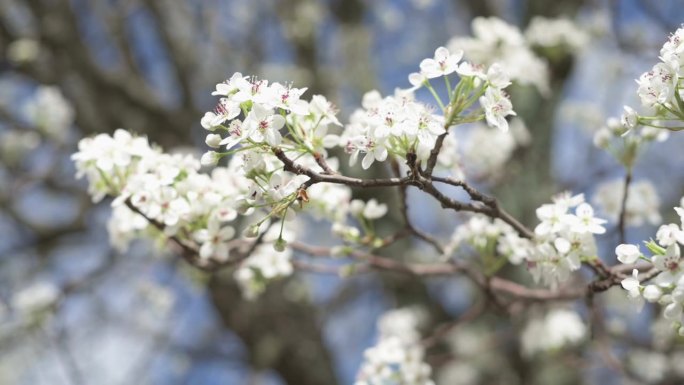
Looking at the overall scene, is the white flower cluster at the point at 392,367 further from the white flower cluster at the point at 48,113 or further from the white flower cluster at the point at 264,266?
the white flower cluster at the point at 48,113

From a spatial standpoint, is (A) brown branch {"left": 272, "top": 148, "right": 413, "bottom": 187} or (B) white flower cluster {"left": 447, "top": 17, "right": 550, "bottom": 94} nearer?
(A) brown branch {"left": 272, "top": 148, "right": 413, "bottom": 187}

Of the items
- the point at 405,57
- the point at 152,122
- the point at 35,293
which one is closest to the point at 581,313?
the point at 35,293

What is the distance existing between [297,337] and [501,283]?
285 cm

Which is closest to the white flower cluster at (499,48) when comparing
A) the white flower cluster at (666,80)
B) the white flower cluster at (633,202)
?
the white flower cluster at (633,202)

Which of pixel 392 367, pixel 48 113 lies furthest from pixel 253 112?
pixel 48 113

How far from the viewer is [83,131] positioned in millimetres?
4891

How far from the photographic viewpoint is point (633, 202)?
7.48 ft

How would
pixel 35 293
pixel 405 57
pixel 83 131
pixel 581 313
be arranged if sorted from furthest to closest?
1. pixel 405 57
2. pixel 83 131
3. pixel 581 313
4. pixel 35 293

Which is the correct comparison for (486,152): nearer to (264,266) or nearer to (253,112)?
(264,266)

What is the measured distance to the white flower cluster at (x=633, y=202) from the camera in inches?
89.4

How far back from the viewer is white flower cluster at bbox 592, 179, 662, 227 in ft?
7.45

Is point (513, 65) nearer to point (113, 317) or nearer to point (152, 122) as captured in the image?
point (152, 122)

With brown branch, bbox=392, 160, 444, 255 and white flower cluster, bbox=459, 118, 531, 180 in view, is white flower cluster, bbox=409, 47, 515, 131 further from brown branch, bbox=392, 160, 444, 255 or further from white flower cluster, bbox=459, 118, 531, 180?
white flower cluster, bbox=459, 118, 531, 180

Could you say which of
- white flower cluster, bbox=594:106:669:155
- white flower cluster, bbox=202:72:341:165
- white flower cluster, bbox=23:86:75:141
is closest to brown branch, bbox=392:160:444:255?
white flower cluster, bbox=202:72:341:165
